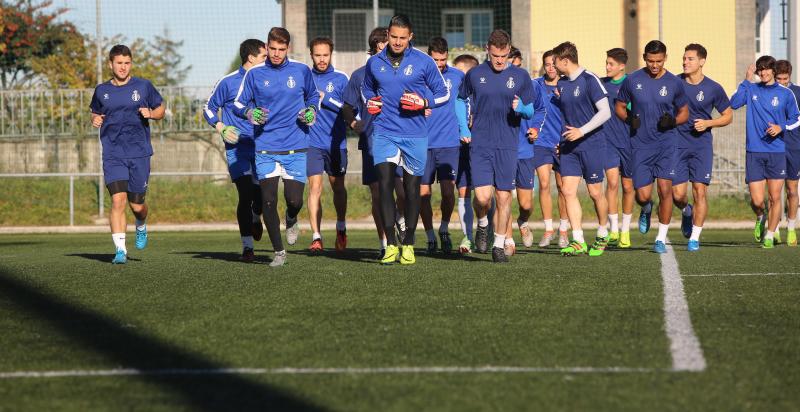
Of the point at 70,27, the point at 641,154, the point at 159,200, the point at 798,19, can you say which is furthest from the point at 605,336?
the point at 70,27

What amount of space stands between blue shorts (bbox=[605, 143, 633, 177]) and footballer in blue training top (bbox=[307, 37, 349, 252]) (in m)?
3.28

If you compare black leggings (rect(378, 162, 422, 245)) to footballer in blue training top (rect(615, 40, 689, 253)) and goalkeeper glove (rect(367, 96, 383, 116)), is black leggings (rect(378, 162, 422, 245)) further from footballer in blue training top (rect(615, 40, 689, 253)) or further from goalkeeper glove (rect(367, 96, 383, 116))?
footballer in blue training top (rect(615, 40, 689, 253))

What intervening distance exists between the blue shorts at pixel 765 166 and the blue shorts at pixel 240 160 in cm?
616

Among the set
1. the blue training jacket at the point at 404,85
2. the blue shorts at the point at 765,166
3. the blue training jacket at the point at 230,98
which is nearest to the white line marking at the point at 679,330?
the blue training jacket at the point at 404,85

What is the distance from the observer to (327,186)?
979 inches

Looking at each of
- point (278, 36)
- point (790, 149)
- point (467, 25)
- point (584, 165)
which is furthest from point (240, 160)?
point (467, 25)

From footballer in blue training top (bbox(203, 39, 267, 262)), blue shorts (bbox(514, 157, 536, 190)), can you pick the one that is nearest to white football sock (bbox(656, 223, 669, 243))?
blue shorts (bbox(514, 157, 536, 190))

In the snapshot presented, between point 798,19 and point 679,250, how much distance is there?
363 inches

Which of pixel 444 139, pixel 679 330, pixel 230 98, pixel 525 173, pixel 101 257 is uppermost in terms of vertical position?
pixel 230 98

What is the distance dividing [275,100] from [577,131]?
10.2 feet

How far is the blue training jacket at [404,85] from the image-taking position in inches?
415

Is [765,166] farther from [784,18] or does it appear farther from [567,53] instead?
[784,18]

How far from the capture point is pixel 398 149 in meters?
10.7

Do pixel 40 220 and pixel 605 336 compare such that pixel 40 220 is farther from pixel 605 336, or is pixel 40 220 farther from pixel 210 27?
pixel 605 336
